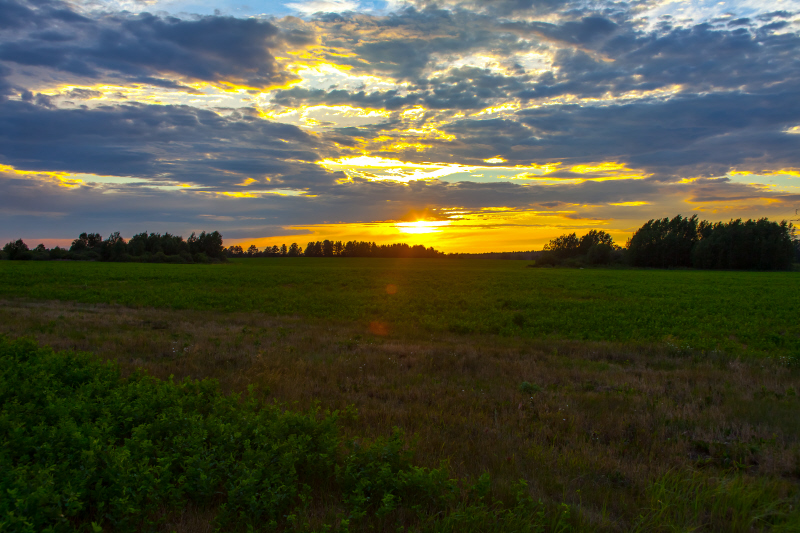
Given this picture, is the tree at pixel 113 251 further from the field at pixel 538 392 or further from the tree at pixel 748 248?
→ the tree at pixel 748 248

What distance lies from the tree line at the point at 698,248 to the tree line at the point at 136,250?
338 ft

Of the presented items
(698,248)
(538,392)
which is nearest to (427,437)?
(538,392)

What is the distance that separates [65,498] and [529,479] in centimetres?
467

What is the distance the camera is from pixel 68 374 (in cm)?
754

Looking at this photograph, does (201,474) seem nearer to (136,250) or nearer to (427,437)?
(427,437)

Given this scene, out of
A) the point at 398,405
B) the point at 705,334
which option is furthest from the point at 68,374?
the point at 705,334

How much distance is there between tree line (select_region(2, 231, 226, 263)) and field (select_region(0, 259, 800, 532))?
11016cm

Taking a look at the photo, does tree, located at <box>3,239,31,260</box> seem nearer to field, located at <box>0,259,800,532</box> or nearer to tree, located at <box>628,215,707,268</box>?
field, located at <box>0,259,800,532</box>

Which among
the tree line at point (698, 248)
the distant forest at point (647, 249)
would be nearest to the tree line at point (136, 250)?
the distant forest at point (647, 249)

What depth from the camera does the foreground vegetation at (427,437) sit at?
13.9 feet

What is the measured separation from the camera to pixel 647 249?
124m

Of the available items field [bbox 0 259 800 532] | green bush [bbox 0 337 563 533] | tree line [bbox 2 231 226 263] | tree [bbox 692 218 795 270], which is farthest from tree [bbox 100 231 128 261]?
tree [bbox 692 218 795 270]

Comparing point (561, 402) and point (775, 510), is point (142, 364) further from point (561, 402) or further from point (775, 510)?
point (775, 510)

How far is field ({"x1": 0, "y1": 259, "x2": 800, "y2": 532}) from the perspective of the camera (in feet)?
15.3
